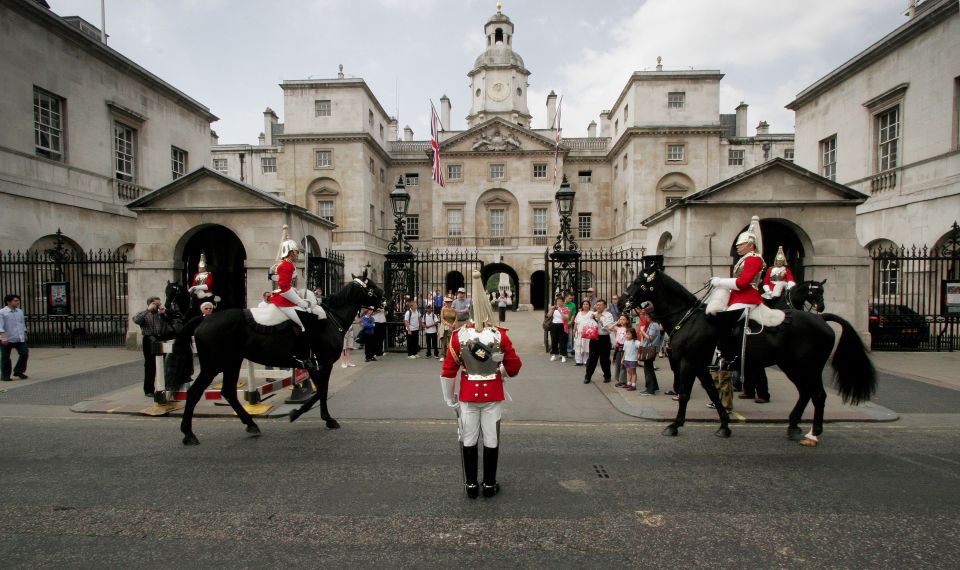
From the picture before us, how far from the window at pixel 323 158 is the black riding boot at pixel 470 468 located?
36.5 metres

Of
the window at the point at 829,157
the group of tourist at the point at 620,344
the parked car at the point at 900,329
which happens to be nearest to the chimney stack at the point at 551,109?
the window at the point at 829,157

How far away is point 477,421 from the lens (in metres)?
4.60

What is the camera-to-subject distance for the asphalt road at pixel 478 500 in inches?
148

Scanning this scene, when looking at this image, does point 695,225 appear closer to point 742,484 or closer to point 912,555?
point 742,484

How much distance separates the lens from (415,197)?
43625 millimetres

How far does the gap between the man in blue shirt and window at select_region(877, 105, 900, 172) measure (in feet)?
90.2

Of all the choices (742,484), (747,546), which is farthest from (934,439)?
(747,546)

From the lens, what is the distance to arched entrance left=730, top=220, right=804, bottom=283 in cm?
1379

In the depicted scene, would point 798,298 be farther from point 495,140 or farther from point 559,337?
point 495,140

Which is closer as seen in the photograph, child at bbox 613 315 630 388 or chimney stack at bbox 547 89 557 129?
child at bbox 613 315 630 388

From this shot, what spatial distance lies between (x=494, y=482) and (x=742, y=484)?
2625 mm

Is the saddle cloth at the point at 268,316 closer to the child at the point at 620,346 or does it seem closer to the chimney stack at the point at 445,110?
the child at the point at 620,346

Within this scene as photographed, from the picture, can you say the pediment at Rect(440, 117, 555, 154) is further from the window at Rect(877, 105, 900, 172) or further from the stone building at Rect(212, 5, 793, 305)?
the window at Rect(877, 105, 900, 172)

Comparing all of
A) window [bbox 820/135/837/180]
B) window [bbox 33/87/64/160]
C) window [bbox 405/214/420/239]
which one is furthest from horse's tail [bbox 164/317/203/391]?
window [bbox 405/214/420/239]
